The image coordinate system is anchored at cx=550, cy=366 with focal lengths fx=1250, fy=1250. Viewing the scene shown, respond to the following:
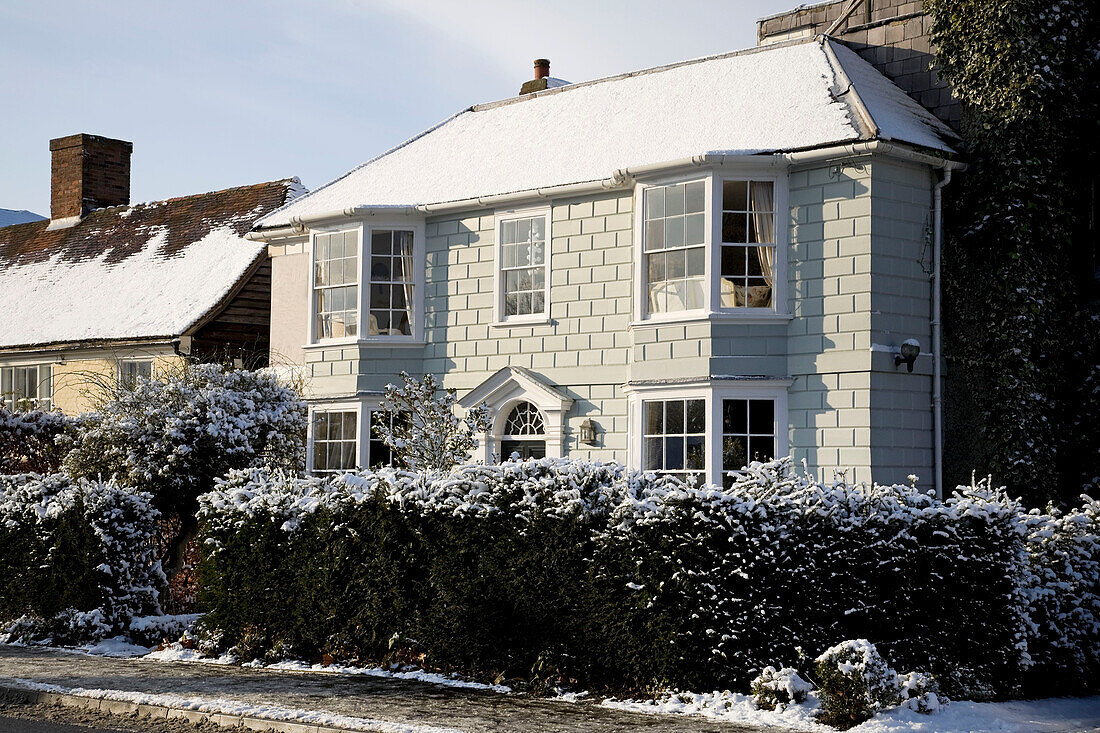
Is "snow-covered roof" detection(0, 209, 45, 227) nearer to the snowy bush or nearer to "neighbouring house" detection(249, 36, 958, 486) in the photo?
"neighbouring house" detection(249, 36, 958, 486)

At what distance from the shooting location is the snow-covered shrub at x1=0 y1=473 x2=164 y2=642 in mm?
13148

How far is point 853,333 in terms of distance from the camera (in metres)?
15.3

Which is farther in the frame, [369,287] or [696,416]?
[369,287]

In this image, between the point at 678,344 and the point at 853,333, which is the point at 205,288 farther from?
the point at 853,333

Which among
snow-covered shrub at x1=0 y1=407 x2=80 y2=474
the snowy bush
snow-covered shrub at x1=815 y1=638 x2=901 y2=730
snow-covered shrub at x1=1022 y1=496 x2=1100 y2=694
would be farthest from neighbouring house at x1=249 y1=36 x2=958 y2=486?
snow-covered shrub at x1=815 y1=638 x2=901 y2=730

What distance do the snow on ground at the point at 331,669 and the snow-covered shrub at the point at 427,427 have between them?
3692 millimetres

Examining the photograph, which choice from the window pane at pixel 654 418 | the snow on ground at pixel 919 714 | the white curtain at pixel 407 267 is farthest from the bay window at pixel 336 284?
the snow on ground at pixel 919 714

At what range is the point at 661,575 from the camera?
31.3 feet

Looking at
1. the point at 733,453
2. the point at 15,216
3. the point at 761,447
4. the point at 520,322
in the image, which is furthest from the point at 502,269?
the point at 15,216

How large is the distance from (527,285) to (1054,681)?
10299 millimetres

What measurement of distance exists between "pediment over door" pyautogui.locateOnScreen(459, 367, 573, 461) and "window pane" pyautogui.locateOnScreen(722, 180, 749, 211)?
360 cm

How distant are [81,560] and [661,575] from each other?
6.84m

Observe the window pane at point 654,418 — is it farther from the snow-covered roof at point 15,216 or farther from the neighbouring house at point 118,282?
the snow-covered roof at point 15,216

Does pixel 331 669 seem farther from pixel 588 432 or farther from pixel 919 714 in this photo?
pixel 588 432
